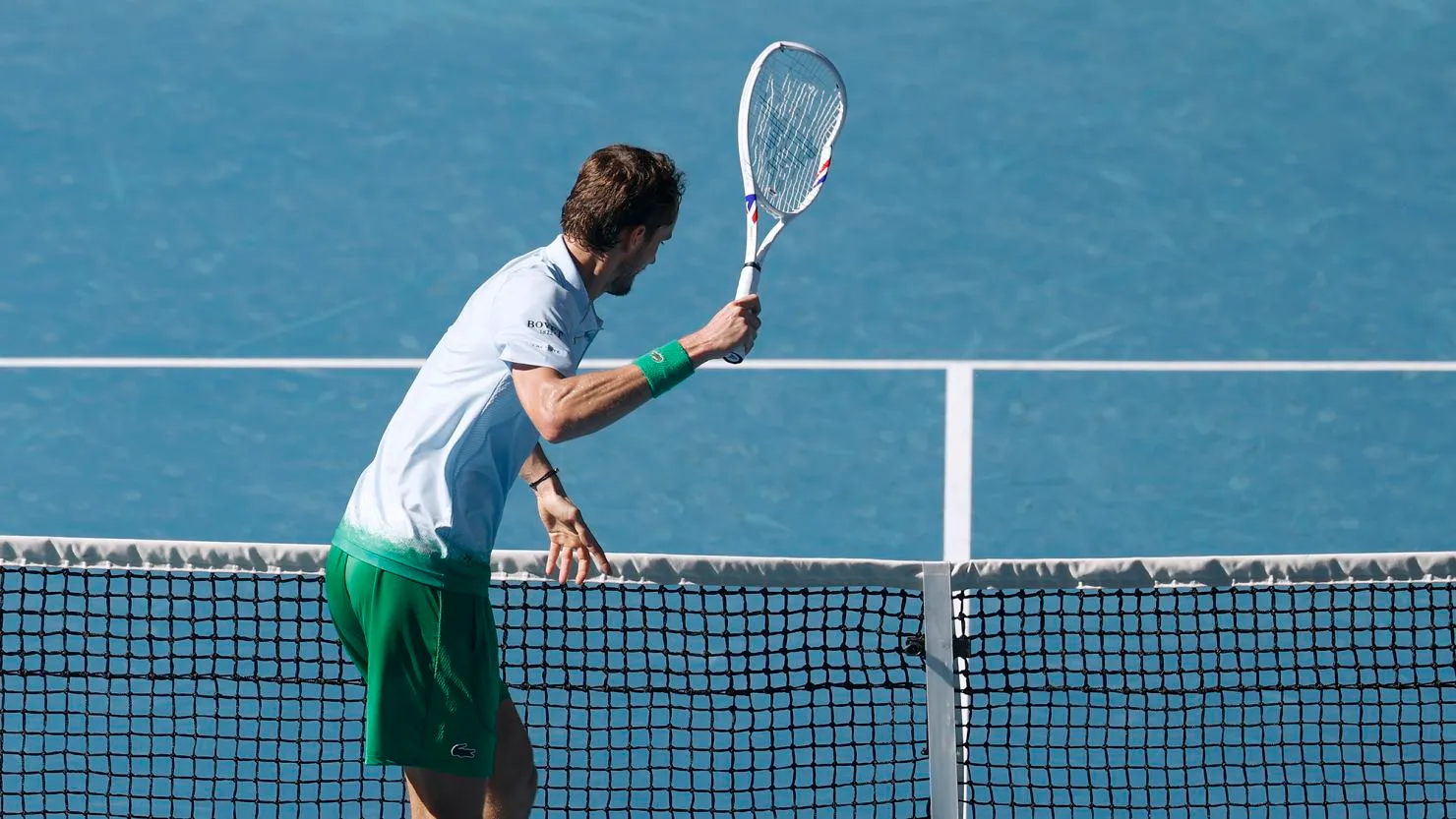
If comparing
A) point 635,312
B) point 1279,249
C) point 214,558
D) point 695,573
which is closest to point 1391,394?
point 1279,249

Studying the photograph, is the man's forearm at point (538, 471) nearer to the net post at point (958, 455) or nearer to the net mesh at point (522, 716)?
the net mesh at point (522, 716)

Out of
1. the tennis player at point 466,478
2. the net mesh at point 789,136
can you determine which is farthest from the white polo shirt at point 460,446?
the net mesh at point 789,136

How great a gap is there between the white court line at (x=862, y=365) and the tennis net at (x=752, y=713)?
5.08ft

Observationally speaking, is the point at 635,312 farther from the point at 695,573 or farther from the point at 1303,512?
the point at 695,573

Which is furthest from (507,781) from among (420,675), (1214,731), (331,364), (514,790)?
(331,364)

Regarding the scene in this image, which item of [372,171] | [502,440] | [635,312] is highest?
[372,171]

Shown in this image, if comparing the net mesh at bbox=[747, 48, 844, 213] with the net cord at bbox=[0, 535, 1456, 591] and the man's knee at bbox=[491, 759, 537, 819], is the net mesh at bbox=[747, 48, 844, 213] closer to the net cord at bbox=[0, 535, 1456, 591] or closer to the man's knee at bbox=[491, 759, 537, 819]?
the net cord at bbox=[0, 535, 1456, 591]

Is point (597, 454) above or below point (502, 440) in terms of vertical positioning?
above

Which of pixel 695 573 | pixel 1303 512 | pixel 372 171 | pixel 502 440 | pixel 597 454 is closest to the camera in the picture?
pixel 502 440

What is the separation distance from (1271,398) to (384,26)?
5.45 m

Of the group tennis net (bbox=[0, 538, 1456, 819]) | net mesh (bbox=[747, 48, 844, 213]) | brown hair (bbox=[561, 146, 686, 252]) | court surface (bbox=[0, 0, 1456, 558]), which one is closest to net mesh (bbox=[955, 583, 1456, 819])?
tennis net (bbox=[0, 538, 1456, 819])

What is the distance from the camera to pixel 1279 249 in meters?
8.41

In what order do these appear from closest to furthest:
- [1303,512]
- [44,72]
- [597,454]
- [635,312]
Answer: [1303,512]
[597,454]
[635,312]
[44,72]

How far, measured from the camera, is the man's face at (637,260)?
11.5 ft
